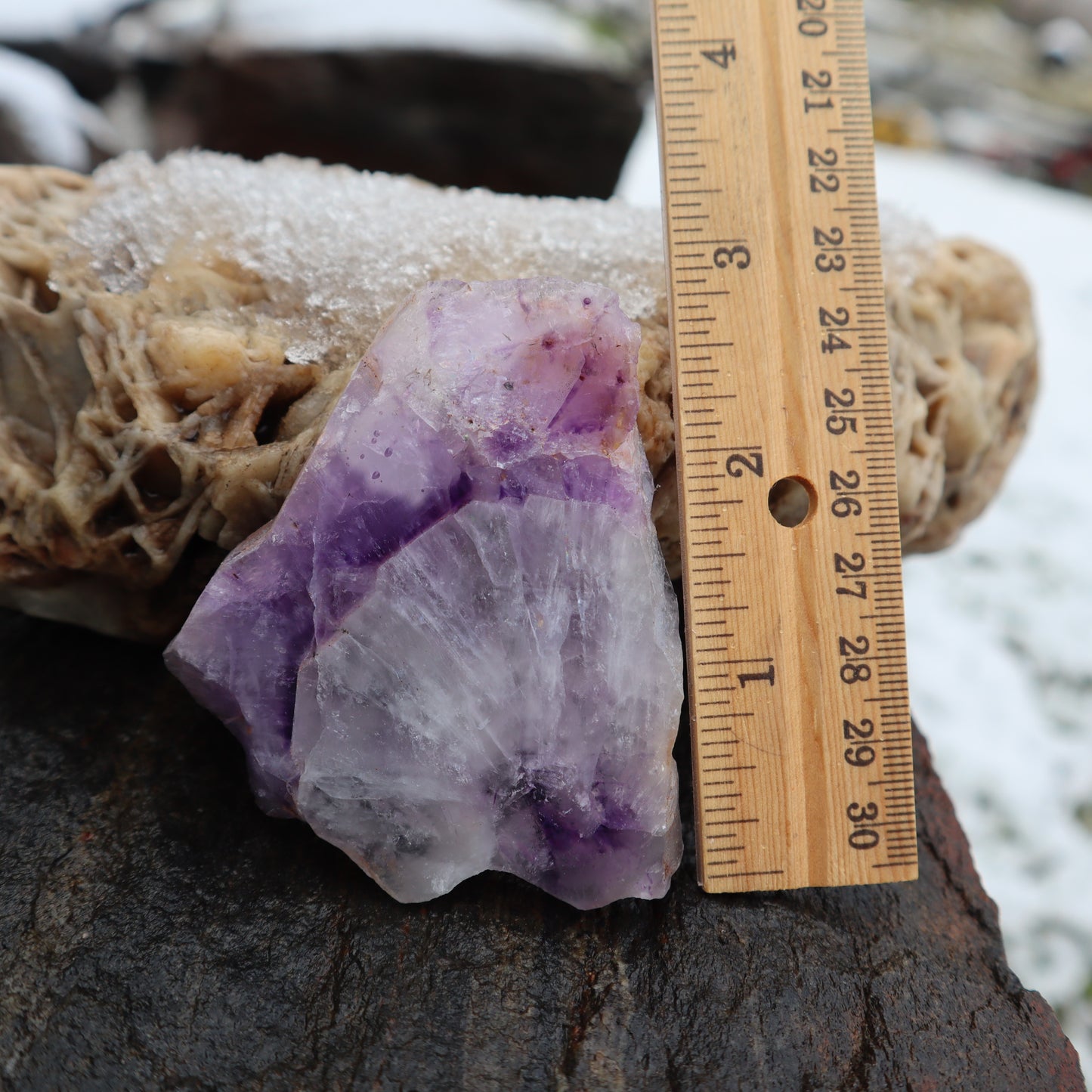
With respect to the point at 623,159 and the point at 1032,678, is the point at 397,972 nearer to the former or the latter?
the point at 1032,678

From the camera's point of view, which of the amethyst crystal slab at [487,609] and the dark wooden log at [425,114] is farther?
the dark wooden log at [425,114]

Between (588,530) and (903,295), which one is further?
(903,295)

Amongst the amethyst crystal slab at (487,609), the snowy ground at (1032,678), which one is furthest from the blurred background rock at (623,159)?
the amethyst crystal slab at (487,609)

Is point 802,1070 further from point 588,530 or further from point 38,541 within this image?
point 38,541

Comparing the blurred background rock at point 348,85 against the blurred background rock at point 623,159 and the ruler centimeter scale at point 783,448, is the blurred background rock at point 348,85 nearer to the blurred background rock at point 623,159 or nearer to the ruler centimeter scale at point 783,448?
the blurred background rock at point 623,159

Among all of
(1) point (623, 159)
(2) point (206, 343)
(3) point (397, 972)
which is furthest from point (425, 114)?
(3) point (397, 972)

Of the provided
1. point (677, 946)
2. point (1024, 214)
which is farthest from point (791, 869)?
point (1024, 214)
